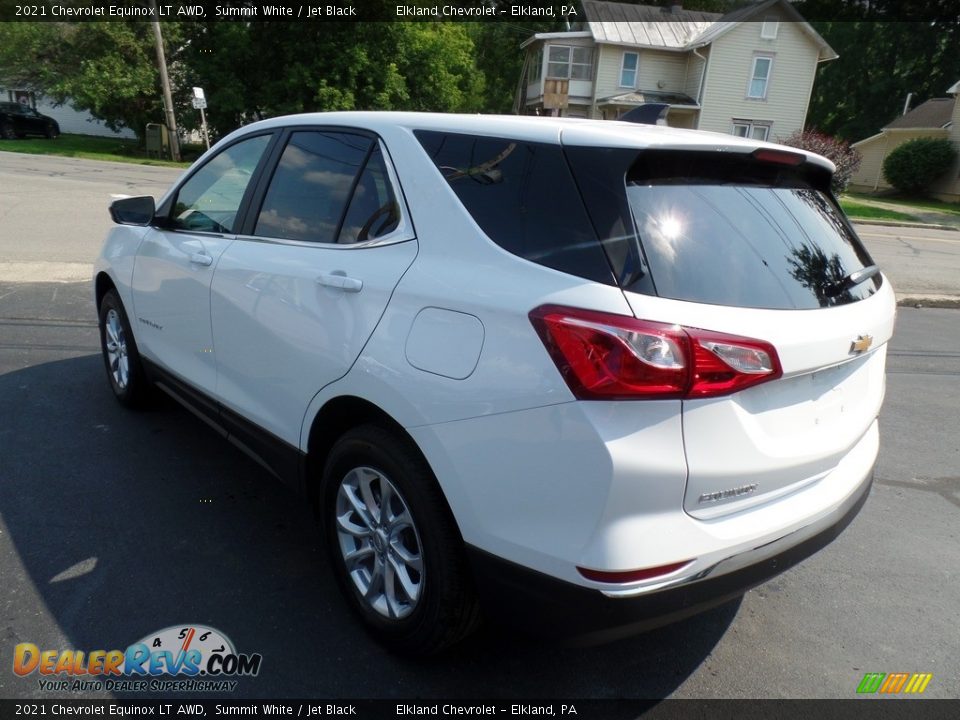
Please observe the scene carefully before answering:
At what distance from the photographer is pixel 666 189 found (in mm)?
2051

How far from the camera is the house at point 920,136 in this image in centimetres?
3212

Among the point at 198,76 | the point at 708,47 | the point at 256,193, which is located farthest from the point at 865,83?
the point at 256,193

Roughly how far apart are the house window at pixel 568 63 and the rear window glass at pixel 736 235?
34676 mm

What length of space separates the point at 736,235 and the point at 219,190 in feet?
8.47

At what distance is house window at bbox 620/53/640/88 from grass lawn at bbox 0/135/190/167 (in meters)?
20.4

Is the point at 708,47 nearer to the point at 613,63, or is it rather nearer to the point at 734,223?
the point at 613,63

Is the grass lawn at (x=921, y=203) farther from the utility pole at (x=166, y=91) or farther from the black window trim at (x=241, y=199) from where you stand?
the black window trim at (x=241, y=199)

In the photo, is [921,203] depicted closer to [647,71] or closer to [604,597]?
[647,71]

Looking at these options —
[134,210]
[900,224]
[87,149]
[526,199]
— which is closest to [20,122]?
[87,149]

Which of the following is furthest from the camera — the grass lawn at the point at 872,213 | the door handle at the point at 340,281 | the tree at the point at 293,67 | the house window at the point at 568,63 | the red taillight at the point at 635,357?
the house window at the point at 568,63

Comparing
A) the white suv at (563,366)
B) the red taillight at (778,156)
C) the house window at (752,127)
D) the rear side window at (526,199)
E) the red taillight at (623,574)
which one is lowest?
the red taillight at (623,574)

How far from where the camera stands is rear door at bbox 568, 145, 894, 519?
6.12 ft

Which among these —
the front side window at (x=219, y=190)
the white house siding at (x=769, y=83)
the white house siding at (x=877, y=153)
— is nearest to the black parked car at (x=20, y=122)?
the white house siding at (x=769, y=83)

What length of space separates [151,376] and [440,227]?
2598mm
